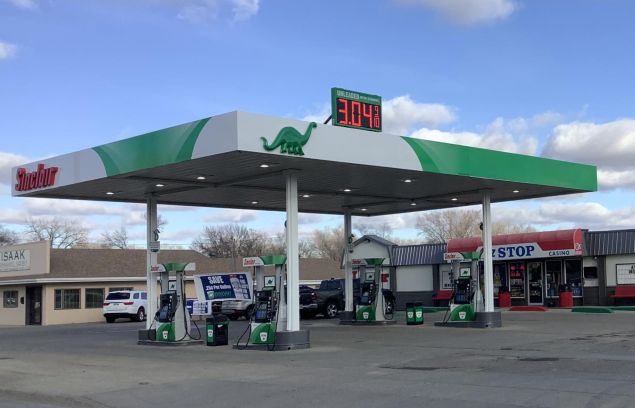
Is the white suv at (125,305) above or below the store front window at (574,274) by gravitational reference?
below

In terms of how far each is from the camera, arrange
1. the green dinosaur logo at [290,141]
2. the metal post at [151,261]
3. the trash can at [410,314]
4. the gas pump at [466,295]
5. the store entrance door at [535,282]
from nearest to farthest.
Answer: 1. the green dinosaur logo at [290,141]
2. the metal post at [151,261]
3. the gas pump at [466,295]
4. the trash can at [410,314]
5. the store entrance door at [535,282]

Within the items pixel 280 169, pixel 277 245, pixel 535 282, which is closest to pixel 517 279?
pixel 535 282

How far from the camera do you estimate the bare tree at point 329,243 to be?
10119cm

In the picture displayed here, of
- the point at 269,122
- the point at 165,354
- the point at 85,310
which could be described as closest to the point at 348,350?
the point at 165,354

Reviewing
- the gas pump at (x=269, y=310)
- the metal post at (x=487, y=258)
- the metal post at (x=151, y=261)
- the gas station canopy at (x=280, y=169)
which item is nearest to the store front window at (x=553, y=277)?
the gas station canopy at (x=280, y=169)

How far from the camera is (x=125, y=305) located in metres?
37.5

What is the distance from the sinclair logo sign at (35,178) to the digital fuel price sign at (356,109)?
779cm

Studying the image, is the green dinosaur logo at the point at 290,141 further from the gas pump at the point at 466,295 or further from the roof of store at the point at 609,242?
the roof of store at the point at 609,242

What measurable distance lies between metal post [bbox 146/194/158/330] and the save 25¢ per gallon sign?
1352cm

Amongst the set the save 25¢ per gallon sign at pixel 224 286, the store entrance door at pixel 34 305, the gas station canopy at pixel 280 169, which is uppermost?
the gas station canopy at pixel 280 169

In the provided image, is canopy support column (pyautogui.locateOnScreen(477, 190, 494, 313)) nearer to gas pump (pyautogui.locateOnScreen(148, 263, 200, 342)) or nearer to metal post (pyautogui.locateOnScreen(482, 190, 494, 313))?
metal post (pyautogui.locateOnScreen(482, 190, 494, 313))

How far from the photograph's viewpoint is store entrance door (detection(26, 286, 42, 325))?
3972 cm

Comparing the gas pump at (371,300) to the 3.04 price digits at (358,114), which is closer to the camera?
the 3.04 price digits at (358,114)

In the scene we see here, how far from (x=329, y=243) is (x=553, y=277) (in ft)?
225
